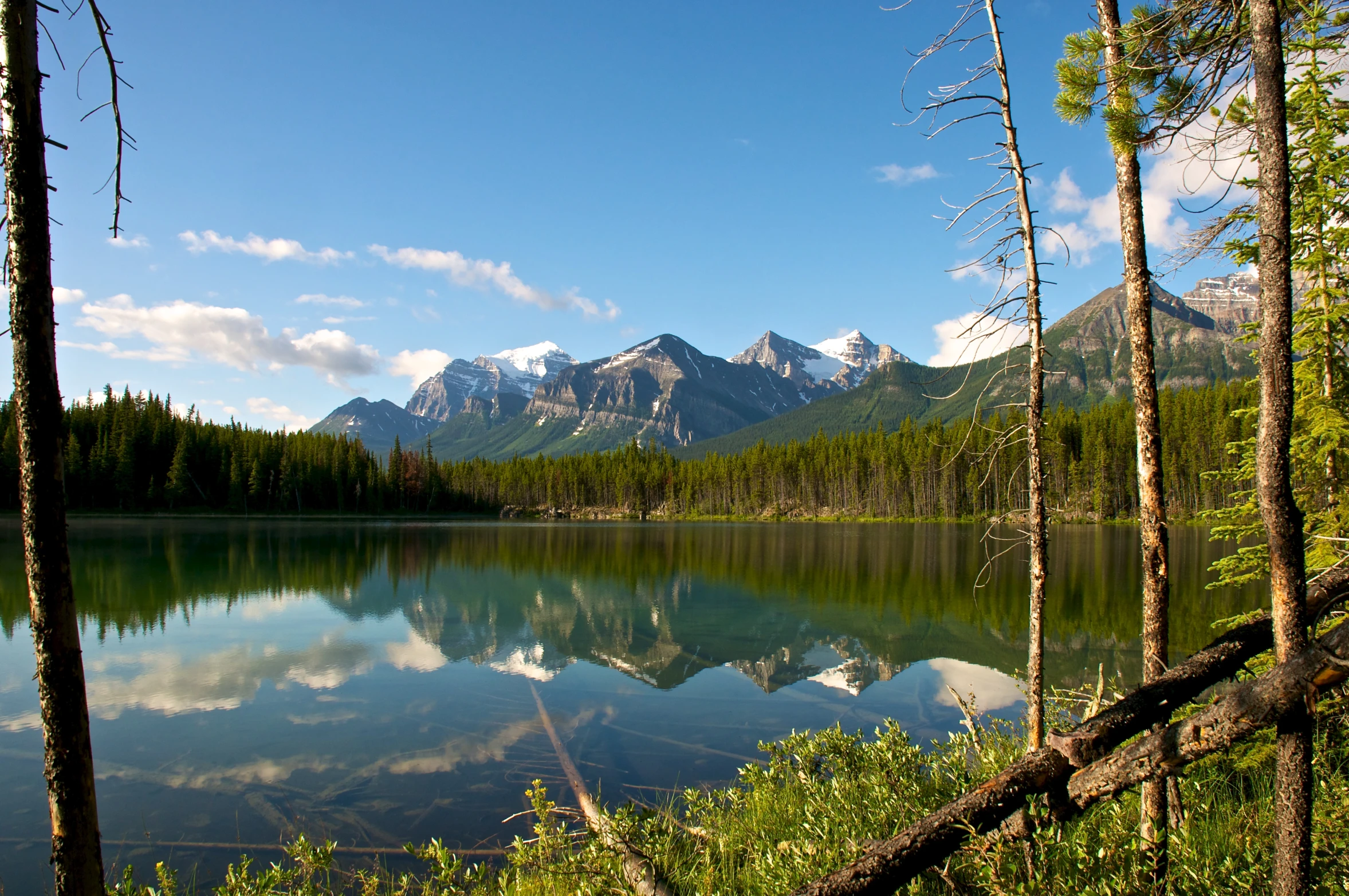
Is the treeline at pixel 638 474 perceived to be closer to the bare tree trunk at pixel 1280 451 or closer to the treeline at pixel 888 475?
the treeline at pixel 888 475

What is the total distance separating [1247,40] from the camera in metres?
5.43

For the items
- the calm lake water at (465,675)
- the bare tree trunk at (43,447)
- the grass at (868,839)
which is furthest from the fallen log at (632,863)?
the bare tree trunk at (43,447)

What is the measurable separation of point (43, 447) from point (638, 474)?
140m

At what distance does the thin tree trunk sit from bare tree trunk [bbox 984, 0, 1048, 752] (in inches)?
31.9

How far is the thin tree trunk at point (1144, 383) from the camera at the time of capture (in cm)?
625

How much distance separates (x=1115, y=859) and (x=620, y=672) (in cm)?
1373

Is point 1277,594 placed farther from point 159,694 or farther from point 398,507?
point 398,507

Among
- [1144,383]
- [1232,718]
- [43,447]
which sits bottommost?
[1232,718]

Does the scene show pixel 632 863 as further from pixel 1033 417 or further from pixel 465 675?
pixel 465 675

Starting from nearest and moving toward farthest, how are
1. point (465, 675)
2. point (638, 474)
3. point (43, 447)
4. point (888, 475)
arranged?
point (43, 447) < point (465, 675) < point (888, 475) < point (638, 474)

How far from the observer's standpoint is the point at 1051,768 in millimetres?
4840

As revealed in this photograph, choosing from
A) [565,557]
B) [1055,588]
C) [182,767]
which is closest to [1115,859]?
[182,767]

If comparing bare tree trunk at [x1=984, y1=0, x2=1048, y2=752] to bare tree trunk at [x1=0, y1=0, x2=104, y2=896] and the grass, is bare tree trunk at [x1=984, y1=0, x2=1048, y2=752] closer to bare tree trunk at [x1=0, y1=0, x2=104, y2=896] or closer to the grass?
the grass

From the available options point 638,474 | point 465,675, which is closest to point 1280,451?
point 465,675
